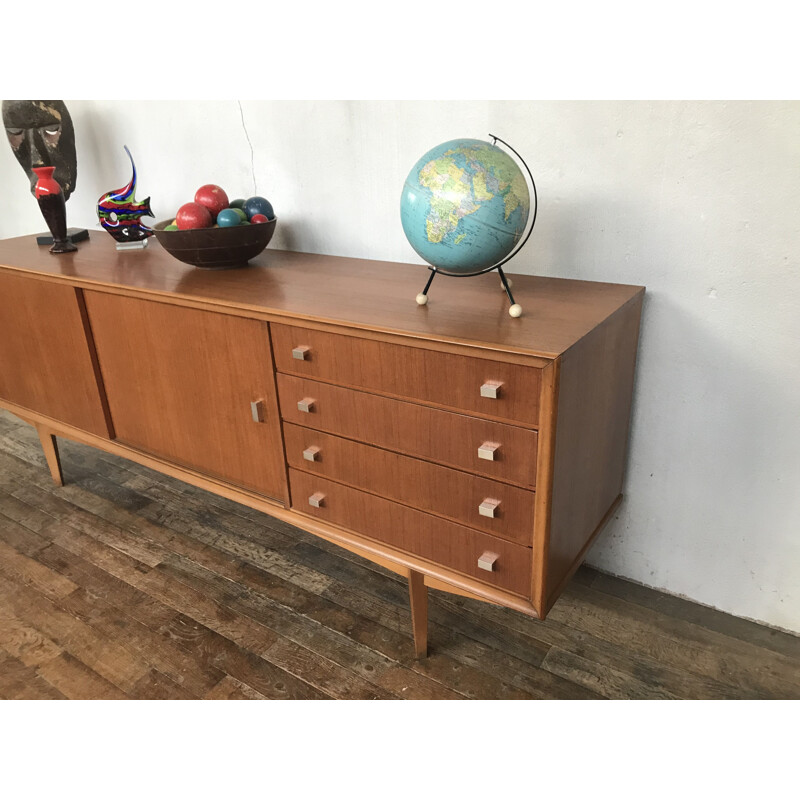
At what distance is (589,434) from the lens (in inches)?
54.8

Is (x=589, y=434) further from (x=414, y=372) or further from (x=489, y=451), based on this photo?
(x=414, y=372)

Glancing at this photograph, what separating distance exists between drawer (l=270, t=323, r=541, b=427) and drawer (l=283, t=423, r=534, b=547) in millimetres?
152

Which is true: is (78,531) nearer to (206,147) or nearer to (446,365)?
(206,147)

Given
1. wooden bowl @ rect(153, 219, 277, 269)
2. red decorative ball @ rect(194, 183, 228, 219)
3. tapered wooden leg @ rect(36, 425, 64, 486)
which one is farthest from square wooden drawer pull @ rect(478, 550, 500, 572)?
tapered wooden leg @ rect(36, 425, 64, 486)

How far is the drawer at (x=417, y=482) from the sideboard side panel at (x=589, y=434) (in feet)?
0.26

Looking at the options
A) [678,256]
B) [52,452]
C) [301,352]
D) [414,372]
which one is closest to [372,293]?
[301,352]

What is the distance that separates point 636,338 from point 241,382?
3.16 feet

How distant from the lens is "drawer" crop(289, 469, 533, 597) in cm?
135

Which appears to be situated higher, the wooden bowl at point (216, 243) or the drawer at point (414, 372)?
the wooden bowl at point (216, 243)

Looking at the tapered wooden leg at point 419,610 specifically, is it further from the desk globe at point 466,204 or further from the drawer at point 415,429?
the desk globe at point 466,204

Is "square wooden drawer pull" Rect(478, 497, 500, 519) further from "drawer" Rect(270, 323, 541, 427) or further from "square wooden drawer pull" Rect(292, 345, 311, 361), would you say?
"square wooden drawer pull" Rect(292, 345, 311, 361)

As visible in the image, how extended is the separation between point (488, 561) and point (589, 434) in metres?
0.34

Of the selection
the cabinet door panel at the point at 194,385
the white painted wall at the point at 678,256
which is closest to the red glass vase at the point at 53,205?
the cabinet door panel at the point at 194,385

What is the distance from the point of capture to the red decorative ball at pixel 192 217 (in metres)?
1.81
